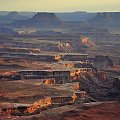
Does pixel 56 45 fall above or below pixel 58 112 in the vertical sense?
above

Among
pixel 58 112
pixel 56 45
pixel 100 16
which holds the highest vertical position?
pixel 100 16

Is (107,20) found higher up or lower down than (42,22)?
higher up

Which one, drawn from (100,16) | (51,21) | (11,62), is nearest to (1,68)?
(11,62)

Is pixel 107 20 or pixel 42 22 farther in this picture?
pixel 107 20

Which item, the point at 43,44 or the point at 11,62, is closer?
the point at 11,62

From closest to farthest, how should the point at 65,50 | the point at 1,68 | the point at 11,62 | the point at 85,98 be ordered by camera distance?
the point at 85,98
the point at 1,68
the point at 11,62
the point at 65,50

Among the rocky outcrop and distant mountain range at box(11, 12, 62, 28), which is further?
the rocky outcrop

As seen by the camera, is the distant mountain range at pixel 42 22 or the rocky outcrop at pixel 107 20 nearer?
the distant mountain range at pixel 42 22

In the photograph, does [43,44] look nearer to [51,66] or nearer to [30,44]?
[30,44]

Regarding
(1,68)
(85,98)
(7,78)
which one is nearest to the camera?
(85,98)
